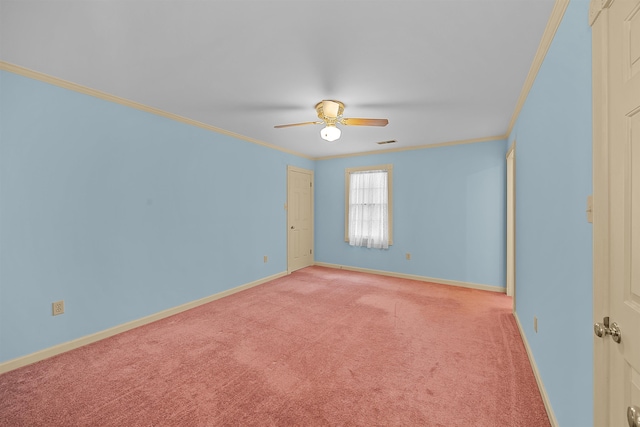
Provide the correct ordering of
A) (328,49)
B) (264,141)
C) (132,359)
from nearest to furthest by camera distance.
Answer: (328,49) → (132,359) → (264,141)

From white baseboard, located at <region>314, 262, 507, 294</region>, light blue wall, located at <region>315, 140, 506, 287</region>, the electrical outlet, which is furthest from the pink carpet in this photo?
light blue wall, located at <region>315, 140, 506, 287</region>

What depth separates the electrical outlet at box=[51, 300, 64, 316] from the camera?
245 centimetres

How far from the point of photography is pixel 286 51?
205 cm

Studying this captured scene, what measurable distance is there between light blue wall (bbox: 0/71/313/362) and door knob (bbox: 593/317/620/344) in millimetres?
3735

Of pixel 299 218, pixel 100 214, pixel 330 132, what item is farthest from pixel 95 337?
pixel 299 218

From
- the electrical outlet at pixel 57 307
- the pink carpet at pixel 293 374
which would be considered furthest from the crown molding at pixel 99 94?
the pink carpet at pixel 293 374

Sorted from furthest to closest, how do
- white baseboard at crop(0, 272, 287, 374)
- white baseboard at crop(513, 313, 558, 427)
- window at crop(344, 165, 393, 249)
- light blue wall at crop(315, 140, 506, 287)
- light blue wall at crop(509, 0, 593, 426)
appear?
window at crop(344, 165, 393, 249) → light blue wall at crop(315, 140, 506, 287) → white baseboard at crop(0, 272, 287, 374) → white baseboard at crop(513, 313, 558, 427) → light blue wall at crop(509, 0, 593, 426)

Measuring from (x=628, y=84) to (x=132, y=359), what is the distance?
352cm

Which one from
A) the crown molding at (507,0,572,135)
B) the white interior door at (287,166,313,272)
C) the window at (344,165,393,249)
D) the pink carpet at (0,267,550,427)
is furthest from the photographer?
the white interior door at (287,166,313,272)

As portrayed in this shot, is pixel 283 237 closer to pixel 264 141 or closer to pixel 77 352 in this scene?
pixel 264 141

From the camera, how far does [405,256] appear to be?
16.9 feet

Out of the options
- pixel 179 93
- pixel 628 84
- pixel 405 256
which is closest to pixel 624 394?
pixel 628 84

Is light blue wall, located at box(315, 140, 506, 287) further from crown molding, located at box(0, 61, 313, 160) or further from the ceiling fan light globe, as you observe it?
crown molding, located at box(0, 61, 313, 160)

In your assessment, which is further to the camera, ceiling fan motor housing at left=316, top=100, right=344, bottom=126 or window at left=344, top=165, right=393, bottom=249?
window at left=344, top=165, right=393, bottom=249
